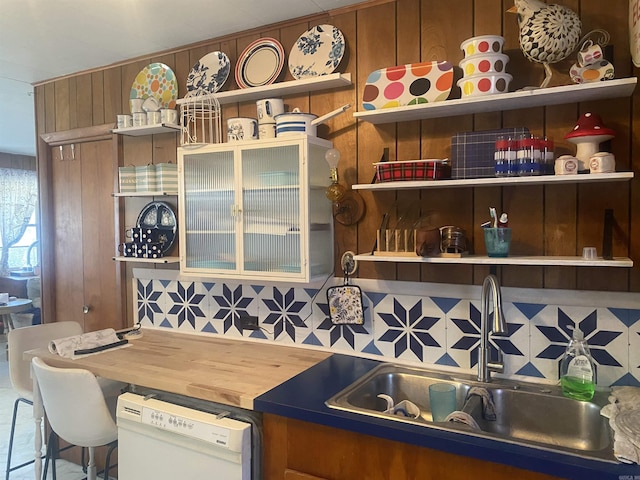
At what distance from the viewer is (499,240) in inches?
67.2

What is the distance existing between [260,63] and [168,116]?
1.89 ft

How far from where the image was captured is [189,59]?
262 centimetres

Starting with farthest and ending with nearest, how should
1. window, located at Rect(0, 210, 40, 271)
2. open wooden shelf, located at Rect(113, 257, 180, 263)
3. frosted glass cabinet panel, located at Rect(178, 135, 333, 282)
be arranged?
window, located at Rect(0, 210, 40, 271) < open wooden shelf, located at Rect(113, 257, 180, 263) < frosted glass cabinet panel, located at Rect(178, 135, 333, 282)

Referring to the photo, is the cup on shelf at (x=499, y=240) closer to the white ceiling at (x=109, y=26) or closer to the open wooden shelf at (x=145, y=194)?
the white ceiling at (x=109, y=26)

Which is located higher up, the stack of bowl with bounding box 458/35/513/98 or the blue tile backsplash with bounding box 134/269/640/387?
the stack of bowl with bounding box 458/35/513/98

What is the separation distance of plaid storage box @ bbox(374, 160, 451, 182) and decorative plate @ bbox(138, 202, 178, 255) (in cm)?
130

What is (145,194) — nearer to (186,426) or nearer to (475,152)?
(186,426)

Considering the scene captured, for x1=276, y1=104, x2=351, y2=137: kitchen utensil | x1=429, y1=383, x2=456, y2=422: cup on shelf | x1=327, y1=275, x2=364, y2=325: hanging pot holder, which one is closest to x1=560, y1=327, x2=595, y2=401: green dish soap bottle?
x1=429, y1=383, x2=456, y2=422: cup on shelf

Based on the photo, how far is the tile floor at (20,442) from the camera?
2.90 metres

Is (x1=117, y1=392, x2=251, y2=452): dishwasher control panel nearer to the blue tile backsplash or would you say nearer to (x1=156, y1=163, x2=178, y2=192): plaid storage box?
the blue tile backsplash

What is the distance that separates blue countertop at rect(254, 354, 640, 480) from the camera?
3.92 feet

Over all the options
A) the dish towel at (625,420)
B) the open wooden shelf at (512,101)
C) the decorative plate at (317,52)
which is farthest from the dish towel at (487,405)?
the decorative plate at (317,52)

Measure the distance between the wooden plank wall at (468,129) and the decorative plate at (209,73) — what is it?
46mm

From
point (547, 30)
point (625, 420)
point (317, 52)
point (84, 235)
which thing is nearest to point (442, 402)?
point (625, 420)
